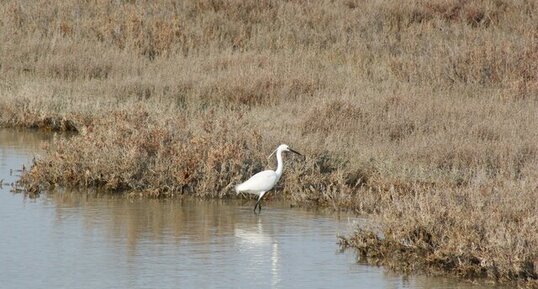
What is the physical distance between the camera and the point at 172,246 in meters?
9.73

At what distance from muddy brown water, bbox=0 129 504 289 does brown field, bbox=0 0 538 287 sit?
32 cm

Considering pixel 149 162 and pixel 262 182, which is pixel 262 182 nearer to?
pixel 262 182

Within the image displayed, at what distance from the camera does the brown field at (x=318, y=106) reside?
30.5 feet

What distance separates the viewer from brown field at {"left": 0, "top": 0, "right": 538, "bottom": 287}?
30.5 ft

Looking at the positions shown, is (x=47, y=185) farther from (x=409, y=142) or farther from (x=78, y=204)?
(x=409, y=142)

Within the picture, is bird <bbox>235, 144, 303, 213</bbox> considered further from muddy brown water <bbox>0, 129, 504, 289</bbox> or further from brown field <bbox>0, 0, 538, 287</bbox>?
brown field <bbox>0, 0, 538, 287</bbox>

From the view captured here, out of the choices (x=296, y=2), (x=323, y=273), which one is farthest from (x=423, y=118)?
(x=296, y=2)

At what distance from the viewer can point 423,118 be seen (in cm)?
1427

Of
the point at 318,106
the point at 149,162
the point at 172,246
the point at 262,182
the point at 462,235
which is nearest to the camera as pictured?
the point at 462,235

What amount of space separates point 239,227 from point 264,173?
712mm

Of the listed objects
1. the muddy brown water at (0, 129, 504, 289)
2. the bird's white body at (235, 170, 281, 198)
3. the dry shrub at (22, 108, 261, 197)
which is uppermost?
the dry shrub at (22, 108, 261, 197)

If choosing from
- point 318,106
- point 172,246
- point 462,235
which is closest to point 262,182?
point 172,246

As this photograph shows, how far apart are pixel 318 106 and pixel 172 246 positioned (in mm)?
5103

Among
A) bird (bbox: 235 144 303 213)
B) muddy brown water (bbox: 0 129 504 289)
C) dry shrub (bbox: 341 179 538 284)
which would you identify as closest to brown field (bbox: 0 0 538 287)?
dry shrub (bbox: 341 179 538 284)
